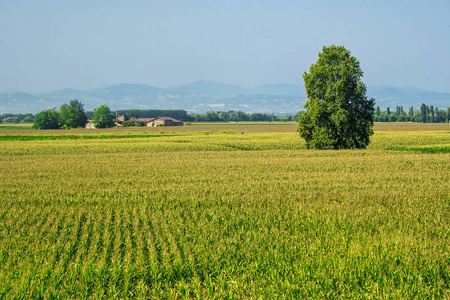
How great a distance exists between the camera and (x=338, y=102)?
141 feet

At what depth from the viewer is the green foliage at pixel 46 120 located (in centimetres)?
13835

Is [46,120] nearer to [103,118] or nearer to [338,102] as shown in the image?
[103,118]

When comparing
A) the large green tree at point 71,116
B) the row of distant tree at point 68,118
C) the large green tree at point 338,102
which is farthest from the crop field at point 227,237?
the large green tree at point 71,116

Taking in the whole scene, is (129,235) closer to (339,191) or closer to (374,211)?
(374,211)

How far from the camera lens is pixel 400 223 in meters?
12.7

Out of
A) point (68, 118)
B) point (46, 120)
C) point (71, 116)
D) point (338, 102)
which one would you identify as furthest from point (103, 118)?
point (338, 102)

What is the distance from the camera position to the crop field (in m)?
7.79

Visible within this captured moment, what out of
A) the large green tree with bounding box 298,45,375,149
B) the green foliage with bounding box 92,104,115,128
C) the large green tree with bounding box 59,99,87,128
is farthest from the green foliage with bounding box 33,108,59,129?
the large green tree with bounding box 298,45,375,149

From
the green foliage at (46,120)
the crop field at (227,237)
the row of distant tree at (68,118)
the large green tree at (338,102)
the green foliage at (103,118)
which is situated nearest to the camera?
the crop field at (227,237)

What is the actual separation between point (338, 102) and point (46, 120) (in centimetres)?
12266

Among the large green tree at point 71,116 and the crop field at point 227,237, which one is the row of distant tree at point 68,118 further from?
the crop field at point 227,237

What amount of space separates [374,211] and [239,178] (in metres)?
10.2

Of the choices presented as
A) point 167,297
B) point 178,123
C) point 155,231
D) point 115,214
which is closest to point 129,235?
point 155,231

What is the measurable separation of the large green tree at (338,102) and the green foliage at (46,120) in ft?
389
